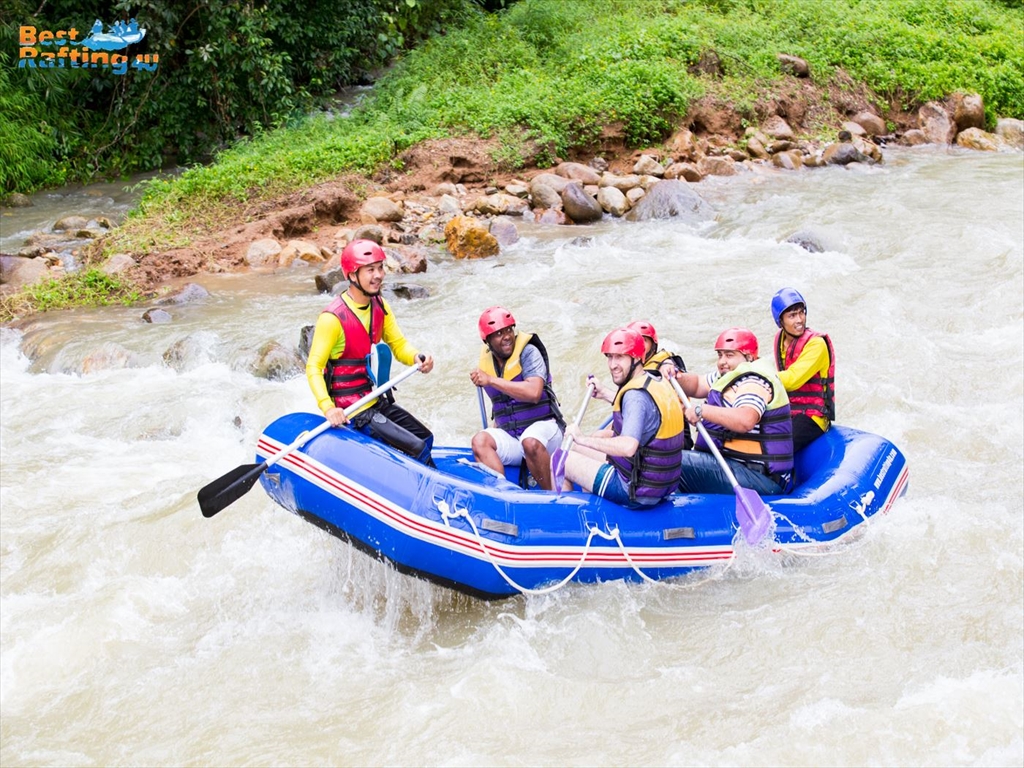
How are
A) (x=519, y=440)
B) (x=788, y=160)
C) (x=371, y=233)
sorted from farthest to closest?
(x=788, y=160) → (x=371, y=233) → (x=519, y=440)

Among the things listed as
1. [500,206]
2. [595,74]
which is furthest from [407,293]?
[595,74]

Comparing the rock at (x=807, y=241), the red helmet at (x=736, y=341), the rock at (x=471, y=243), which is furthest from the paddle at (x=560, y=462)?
the rock at (x=471, y=243)

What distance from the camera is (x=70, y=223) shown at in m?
11.6

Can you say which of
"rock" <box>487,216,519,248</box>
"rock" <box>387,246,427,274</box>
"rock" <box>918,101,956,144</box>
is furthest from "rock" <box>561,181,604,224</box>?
"rock" <box>918,101,956,144</box>

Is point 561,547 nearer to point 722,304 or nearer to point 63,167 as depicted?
point 722,304

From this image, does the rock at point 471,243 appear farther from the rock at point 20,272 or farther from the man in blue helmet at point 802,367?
the man in blue helmet at point 802,367

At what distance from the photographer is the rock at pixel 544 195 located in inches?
457

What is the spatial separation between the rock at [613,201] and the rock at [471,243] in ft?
5.79

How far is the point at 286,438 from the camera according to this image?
181 inches

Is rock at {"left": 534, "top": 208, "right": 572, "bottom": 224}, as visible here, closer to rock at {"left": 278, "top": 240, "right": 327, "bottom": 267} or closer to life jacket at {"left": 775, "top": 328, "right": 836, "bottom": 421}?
rock at {"left": 278, "top": 240, "right": 327, "bottom": 267}

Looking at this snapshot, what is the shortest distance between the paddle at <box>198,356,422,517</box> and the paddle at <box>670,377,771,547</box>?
4.99 feet

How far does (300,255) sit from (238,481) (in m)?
6.06

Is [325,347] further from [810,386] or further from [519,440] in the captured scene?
[810,386]

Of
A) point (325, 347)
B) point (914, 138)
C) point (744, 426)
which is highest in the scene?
point (325, 347)
